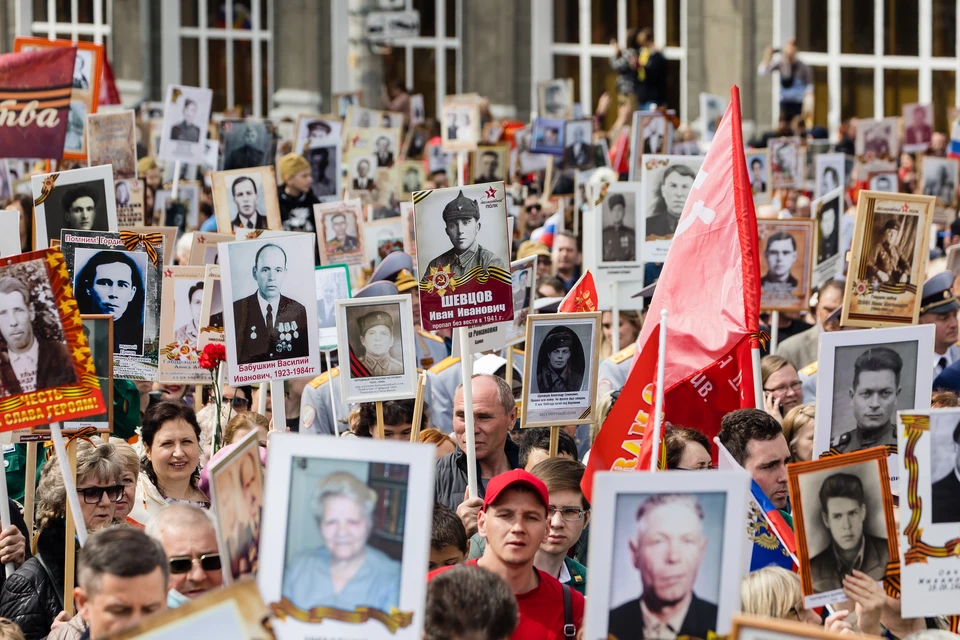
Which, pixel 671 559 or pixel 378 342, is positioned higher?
pixel 378 342

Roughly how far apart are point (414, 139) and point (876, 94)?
430 inches

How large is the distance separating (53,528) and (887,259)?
4188 millimetres

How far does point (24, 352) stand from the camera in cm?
466

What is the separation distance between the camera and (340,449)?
11.2 feet

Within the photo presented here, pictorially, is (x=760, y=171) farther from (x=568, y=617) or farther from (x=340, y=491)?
(x=340, y=491)

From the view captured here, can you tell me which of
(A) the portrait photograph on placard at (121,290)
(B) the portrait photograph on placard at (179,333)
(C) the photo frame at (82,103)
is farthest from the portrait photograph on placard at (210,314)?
(C) the photo frame at (82,103)

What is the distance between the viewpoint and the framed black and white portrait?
22.0 feet

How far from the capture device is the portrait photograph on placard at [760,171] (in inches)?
584

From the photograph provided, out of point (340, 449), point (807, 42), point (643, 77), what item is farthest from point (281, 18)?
point (340, 449)

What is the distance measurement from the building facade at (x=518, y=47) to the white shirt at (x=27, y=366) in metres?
20.7

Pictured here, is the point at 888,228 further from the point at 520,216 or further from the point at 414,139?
the point at 414,139

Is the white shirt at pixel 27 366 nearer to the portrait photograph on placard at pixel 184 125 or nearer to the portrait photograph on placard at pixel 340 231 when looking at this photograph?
the portrait photograph on placard at pixel 340 231

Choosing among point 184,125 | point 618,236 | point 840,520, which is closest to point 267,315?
point 840,520

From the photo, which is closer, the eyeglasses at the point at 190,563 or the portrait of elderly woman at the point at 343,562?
the portrait of elderly woman at the point at 343,562
